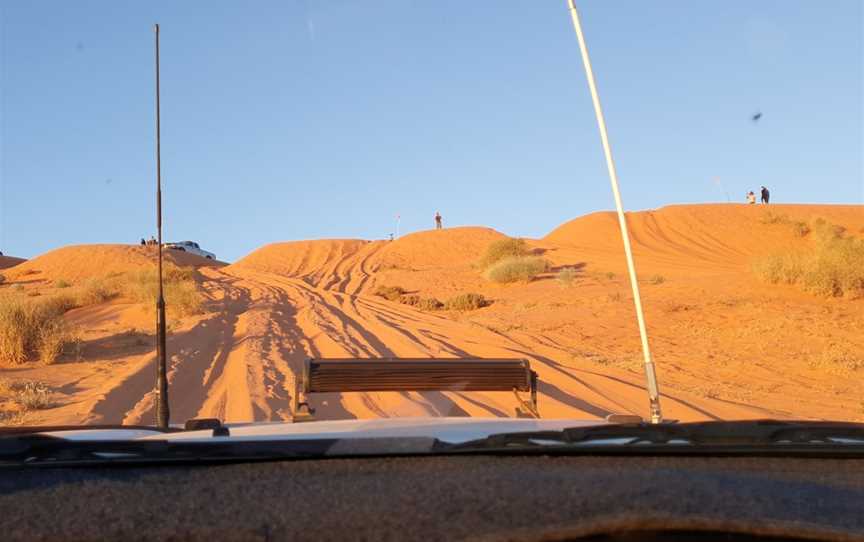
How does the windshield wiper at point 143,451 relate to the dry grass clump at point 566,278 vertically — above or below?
below

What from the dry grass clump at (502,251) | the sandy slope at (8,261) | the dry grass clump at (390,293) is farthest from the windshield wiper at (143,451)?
the sandy slope at (8,261)

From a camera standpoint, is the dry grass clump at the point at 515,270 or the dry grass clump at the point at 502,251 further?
the dry grass clump at the point at 502,251

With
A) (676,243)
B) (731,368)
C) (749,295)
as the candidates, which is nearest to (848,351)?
(731,368)

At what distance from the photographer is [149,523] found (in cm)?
179

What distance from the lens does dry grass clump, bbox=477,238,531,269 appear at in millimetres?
46812

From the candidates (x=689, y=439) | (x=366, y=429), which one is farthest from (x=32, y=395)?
(x=689, y=439)

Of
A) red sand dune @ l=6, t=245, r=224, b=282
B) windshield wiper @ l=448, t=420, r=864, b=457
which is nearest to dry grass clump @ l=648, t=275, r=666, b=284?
windshield wiper @ l=448, t=420, r=864, b=457

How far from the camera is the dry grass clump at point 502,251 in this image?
4681 centimetres

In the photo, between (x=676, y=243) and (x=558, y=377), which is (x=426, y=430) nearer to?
(x=558, y=377)

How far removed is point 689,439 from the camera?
8.98 ft

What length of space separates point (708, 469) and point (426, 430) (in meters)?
1.67

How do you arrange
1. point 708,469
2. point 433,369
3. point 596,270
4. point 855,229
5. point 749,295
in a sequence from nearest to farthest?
point 708,469
point 433,369
point 749,295
point 596,270
point 855,229

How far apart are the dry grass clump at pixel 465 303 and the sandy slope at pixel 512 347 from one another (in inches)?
30.2

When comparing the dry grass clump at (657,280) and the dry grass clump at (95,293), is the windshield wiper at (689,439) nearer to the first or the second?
the dry grass clump at (657,280)
